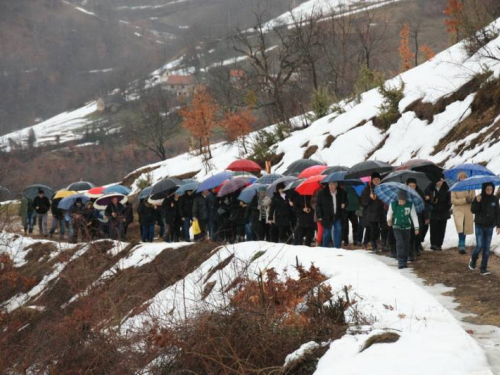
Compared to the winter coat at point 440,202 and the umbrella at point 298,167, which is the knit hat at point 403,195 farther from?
the umbrella at point 298,167

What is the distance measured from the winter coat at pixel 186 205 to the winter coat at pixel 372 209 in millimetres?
5969

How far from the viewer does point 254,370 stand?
6.16 m

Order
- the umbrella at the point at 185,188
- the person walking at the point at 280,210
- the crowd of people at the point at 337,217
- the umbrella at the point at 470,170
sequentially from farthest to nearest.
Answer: the umbrella at the point at 185,188, the person walking at the point at 280,210, the umbrella at the point at 470,170, the crowd of people at the point at 337,217

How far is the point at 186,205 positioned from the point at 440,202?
294 inches

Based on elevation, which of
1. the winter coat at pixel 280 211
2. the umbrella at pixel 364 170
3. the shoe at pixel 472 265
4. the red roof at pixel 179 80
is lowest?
the shoe at pixel 472 265

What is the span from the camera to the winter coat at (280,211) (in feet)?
45.5

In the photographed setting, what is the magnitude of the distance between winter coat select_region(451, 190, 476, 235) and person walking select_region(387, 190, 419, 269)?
1583 mm

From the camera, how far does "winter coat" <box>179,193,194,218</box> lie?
17.2 meters

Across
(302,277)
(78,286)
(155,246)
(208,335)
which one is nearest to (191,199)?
(155,246)

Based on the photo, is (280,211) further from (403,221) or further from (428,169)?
(403,221)

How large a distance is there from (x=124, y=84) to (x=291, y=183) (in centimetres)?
17003

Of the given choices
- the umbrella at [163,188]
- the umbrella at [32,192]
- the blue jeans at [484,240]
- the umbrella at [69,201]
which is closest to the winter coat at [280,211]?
the blue jeans at [484,240]

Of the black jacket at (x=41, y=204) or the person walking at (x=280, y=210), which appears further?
the black jacket at (x=41, y=204)

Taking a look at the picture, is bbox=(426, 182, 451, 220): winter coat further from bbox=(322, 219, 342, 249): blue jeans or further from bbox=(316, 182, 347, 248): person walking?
bbox=(322, 219, 342, 249): blue jeans
